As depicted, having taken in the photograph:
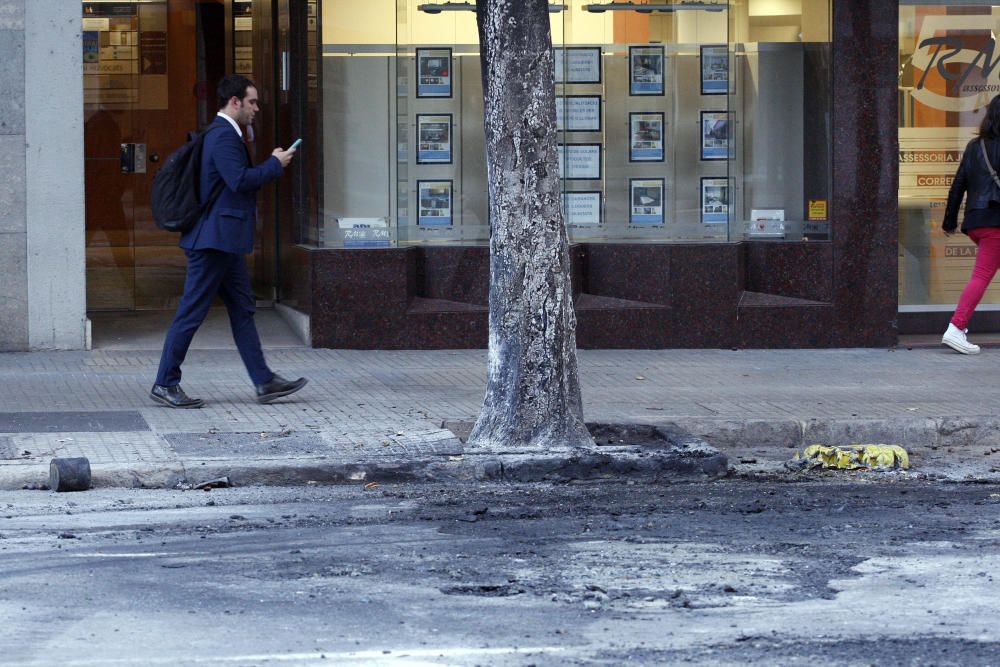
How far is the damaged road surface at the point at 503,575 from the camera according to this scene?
517 cm

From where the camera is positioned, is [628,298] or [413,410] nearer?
[413,410]

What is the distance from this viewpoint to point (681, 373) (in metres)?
11.2

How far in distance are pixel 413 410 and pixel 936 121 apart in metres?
5.72

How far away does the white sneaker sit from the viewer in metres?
12.2

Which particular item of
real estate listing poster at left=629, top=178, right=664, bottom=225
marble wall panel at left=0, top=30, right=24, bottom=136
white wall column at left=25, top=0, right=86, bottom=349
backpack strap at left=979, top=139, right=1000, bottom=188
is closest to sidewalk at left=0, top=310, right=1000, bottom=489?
white wall column at left=25, top=0, right=86, bottom=349

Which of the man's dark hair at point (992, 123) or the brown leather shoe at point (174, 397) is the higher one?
the man's dark hair at point (992, 123)

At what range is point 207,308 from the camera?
31.6 ft

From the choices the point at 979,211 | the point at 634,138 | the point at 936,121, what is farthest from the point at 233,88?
the point at 936,121

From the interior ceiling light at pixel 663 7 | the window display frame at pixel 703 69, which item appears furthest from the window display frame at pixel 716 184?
the interior ceiling light at pixel 663 7

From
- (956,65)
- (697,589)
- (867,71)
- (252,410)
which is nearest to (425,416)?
(252,410)

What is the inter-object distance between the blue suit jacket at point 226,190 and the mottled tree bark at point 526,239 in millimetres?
1623

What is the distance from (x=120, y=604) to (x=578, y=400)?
3.40 metres

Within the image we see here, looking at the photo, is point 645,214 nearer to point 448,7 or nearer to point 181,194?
point 448,7

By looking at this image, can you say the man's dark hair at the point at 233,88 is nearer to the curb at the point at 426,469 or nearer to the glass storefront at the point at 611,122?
the curb at the point at 426,469
